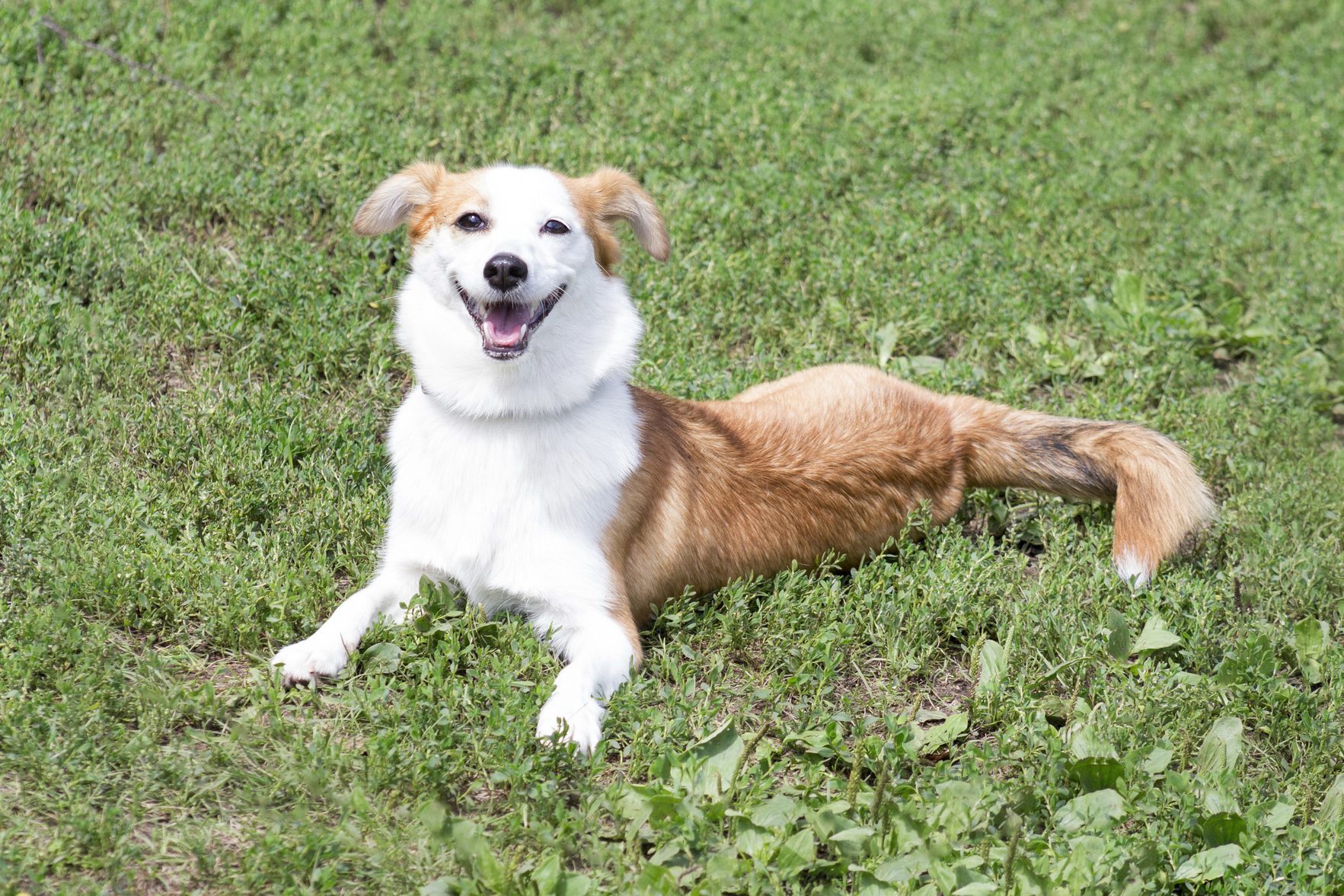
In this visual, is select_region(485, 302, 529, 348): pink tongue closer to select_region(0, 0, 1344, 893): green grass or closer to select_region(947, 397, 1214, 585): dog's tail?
select_region(0, 0, 1344, 893): green grass

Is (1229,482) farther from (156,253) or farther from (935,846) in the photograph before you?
(156,253)

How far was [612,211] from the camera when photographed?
415 centimetres

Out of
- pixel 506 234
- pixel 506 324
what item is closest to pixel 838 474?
pixel 506 324

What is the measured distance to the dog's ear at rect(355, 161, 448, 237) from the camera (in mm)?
4055

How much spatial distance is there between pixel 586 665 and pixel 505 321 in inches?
40.2

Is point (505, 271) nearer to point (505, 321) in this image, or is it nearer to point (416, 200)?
point (505, 321)

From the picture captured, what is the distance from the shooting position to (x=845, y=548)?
4.34 m

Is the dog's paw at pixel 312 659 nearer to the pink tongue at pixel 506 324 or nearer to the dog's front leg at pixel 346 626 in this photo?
the dog's front leg at pixel 346 626

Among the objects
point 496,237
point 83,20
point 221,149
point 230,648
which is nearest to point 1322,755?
point 496,237

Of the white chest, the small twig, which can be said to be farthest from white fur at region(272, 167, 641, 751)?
the small twig

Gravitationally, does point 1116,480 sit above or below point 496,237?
below

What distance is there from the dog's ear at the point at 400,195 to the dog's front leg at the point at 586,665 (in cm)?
140

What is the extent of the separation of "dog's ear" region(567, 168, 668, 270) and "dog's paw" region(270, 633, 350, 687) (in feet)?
4.72

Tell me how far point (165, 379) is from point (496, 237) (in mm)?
1865
